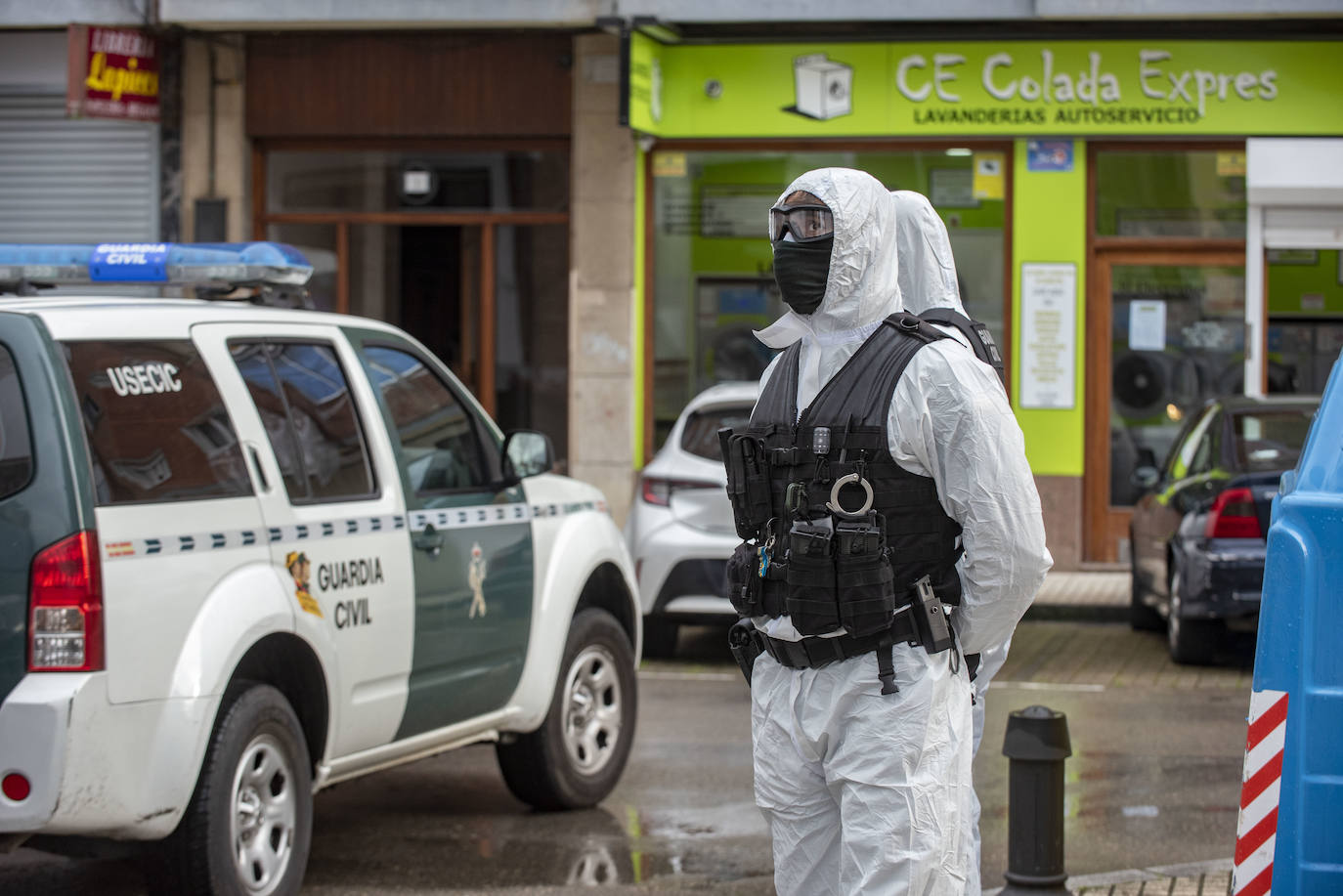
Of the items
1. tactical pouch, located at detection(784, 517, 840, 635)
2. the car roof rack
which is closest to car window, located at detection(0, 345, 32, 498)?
the car roof rack

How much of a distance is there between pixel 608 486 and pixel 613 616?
753 centimetres

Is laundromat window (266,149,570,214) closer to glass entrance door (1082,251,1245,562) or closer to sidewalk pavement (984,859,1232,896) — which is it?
glass entrance door (1082,251,1245,562)

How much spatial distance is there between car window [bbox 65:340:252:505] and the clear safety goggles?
2.09m

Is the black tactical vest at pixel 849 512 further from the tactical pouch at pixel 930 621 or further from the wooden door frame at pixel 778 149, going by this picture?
the wooden door frame at pixel 778 149

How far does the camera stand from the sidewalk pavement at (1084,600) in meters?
12.8

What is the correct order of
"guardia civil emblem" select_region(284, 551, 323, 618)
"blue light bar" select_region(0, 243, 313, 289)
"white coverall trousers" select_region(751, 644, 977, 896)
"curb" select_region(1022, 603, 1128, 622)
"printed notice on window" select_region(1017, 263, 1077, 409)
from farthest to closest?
"printed notice on window" select_region(1017, 263, 1077, 409)
"curb" select_region(1022, 603, 1128, 622)
"blue light bar" select_region(0, 243, 313, 289)
"guardia civil emblem" select_region(284, 551, 323, 618)
"white coverall trousers" select_region(751, 644, 977, 896)

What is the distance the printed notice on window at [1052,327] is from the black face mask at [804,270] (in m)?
11.2

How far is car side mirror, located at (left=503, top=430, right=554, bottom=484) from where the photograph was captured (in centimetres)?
A: 664

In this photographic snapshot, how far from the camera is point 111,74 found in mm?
14703

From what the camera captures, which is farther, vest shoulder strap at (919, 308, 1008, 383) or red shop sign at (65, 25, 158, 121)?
red shop sign at (65, 25, 158, 121)

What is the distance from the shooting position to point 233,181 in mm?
15383

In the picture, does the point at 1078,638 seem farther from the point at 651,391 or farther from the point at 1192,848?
the point at 1192,848

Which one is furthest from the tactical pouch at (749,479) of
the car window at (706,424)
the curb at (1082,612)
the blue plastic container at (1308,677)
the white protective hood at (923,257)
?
the curb at (1082,612)

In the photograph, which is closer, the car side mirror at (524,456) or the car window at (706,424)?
the car side mirror at (524,456)
